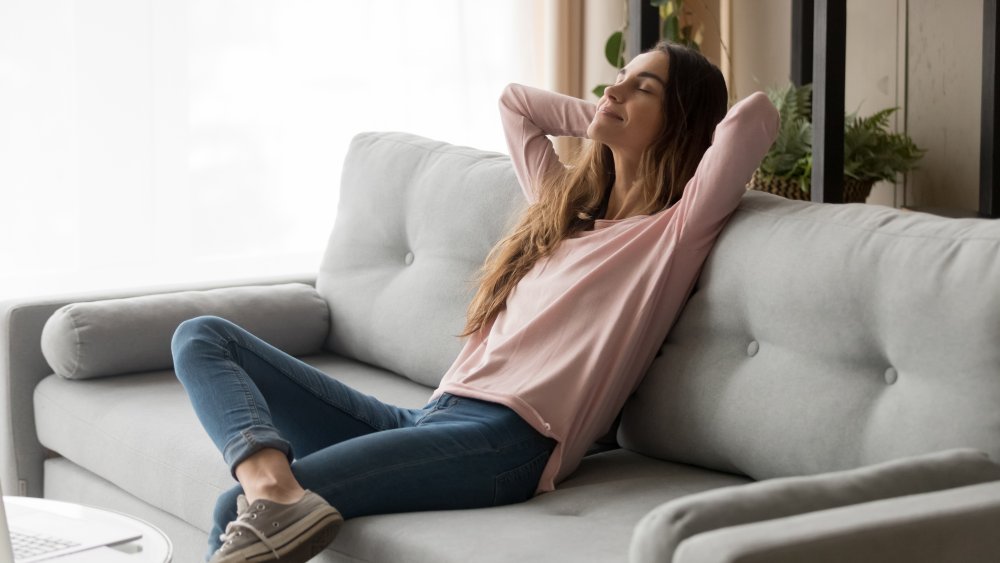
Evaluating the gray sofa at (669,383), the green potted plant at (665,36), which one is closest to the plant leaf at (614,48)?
the green potted plant at (665,36)

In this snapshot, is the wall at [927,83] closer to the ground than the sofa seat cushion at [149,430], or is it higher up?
higher up

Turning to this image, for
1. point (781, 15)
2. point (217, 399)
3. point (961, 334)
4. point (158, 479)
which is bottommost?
point (158, 479)

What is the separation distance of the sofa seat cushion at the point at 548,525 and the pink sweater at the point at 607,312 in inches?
3.4

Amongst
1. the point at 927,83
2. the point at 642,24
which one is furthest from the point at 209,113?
the point at 927,83

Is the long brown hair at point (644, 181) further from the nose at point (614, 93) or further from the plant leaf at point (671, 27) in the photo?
the plant leaf at point (671, 27)

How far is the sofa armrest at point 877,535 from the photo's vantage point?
108 cm

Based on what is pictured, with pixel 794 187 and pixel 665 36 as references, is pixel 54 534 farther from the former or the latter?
pixel 665 36

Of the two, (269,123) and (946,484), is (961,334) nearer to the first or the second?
(946,484)

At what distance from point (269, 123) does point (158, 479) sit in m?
1.89

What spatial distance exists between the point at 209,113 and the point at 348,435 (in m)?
1.98

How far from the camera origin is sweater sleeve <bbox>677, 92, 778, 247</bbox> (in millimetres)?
1854

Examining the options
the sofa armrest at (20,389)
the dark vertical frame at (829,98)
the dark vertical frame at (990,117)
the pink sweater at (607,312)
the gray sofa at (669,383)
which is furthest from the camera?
the dark vertical frame at (990,117)

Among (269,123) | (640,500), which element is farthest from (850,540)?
(269,123)

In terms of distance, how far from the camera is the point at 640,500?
5.56 ft
